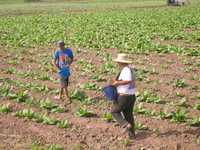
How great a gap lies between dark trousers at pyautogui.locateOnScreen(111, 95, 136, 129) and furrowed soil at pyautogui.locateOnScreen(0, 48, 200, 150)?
379mm

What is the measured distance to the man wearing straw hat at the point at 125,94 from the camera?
32.6 ft

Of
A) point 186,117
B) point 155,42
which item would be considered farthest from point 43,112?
point 155,42

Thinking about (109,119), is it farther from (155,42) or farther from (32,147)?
(155,42)

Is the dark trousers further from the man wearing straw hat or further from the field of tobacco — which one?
the field of tobacco

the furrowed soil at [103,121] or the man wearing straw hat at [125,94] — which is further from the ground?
the man wearing straw hat at [125,94]

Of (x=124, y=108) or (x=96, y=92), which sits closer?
(x=124, y=108)

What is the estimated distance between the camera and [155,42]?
25.5m

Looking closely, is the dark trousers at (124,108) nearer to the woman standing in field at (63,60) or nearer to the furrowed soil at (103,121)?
the furrowed soil at (103,121)

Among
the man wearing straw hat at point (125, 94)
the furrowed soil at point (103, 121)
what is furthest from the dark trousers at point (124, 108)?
the furrowed soil at point (103, 121)

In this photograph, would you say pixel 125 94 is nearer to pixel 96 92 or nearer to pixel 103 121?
pixel 103 121

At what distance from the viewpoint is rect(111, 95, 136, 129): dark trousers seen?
10031 millimetres

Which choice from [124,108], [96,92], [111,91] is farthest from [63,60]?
[124,108]

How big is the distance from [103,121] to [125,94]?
1656 mm

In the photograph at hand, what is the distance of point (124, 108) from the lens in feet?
33.2
